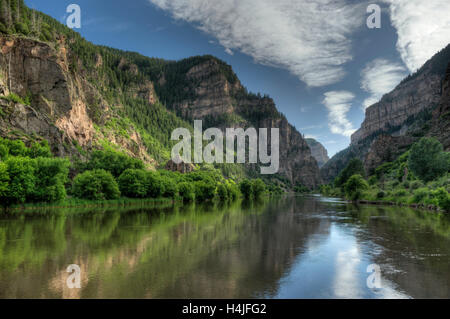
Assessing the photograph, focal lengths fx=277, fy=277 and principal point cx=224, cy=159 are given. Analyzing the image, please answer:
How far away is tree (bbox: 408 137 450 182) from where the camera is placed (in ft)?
258

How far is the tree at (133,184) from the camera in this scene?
7088cm

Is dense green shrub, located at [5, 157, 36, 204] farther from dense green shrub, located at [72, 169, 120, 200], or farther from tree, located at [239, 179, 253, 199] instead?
tree, located at [239, 179, 253, 199]

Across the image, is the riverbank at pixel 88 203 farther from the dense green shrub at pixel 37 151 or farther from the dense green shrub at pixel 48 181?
the dense green shrub at pixel 37 151

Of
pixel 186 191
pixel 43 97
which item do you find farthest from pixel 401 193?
pixel 43 97

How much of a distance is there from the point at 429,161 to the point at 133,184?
83512 mm

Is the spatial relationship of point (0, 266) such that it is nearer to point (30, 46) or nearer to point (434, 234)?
point (434, 234)

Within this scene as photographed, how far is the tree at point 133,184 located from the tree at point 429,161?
79.2 m

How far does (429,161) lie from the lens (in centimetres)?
8044

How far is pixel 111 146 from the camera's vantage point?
112438mm

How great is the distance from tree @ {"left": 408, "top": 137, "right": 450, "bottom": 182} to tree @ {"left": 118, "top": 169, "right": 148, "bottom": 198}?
79248mm

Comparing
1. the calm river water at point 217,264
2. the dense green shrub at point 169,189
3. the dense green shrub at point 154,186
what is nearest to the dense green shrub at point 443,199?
the calm river water at point 217,264

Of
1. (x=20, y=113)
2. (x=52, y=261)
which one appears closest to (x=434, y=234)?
(x=52, y=261)

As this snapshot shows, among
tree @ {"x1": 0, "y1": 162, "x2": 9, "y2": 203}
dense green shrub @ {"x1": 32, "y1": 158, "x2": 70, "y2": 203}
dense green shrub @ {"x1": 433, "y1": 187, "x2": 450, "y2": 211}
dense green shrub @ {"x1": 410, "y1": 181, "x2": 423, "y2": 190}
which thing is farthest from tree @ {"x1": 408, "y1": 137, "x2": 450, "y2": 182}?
tree @ {"x1": 0, "y1": 162, "x2": 9, "y2": 203}

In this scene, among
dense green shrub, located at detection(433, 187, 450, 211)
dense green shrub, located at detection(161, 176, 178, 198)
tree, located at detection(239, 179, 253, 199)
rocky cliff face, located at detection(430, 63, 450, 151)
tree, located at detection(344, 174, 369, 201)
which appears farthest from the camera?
tree, located at detection(239, 179, 253, 199)
